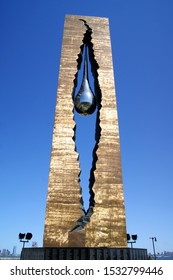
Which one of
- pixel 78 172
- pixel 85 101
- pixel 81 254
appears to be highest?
pixel 85 101

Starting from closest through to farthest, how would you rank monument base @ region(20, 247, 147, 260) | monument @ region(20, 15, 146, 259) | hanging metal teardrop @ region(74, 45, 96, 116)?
monument base @ region(20, 247, 147, 260) → monument @ region(20, 15, 146, 259) → hanging metal teardrop @ region(74, 45, 96, 116)

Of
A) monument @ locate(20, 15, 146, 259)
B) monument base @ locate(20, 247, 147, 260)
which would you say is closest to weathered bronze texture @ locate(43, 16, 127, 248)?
monument @ locate(20, 15, 146, 259)

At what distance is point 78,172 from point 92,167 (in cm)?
90

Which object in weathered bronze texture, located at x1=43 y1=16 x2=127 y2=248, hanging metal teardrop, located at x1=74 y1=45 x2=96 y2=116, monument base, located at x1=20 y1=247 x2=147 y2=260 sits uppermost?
hanging metal teardrop, located at x1=74 y1=45 x2=96 y2=116

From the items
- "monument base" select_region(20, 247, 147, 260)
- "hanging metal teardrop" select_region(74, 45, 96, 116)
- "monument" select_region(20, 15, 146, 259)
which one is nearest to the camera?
"monument base" select_region(20, 247, 147, 260)

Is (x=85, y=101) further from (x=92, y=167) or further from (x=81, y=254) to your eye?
(x=81, y=254)

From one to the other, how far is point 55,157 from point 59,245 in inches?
116

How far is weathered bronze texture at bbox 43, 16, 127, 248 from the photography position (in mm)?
7840

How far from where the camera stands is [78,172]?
880 centimetres

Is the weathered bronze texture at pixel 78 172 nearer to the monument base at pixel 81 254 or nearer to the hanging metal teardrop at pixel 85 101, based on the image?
the hanging metal teardrop at pixel 85 101

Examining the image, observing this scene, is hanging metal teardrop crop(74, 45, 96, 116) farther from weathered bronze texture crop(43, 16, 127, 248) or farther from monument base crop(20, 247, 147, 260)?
monument base crop(20, 247, 147, 260)

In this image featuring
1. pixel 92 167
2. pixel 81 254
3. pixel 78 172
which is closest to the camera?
pixel 81 254

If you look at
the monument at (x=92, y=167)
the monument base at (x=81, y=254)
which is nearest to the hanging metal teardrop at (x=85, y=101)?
the monument at (x=92, y=167)

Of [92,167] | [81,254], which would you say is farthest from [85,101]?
[81,254]
